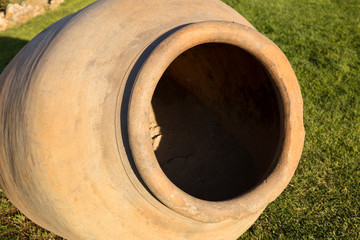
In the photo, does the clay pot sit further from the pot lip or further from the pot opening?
the pot opening

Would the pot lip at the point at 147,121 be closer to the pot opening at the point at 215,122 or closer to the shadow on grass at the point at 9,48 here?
the pot opening at the point at 215,122

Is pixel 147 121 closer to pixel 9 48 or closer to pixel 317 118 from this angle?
pixel 317 118

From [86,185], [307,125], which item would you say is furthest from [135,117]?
[307,125]

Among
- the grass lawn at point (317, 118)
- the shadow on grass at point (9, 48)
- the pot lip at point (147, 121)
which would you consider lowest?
the grass lawn at point (317, 118)

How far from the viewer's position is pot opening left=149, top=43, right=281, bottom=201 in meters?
2.17

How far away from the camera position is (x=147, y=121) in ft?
4.60

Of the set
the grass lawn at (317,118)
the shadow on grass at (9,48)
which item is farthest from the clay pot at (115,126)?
the shadow on grass at (9,48)

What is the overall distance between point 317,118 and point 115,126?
8.71ft

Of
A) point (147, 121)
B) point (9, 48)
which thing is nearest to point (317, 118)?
point (147, 121)

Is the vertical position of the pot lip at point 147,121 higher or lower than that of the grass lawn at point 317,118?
higher

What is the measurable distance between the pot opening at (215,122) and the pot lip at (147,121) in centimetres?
26

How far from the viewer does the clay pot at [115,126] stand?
4.76 ft

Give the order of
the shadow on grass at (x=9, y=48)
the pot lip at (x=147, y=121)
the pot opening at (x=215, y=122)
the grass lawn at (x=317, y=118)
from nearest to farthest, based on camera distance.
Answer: the pot lip at (x=147, y=121)
the pot opening at (x=215, y=122)
the grass lawn at (x=317, y=118)
the shadow on grass at (x=9, y=48)

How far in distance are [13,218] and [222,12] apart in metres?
2.12
